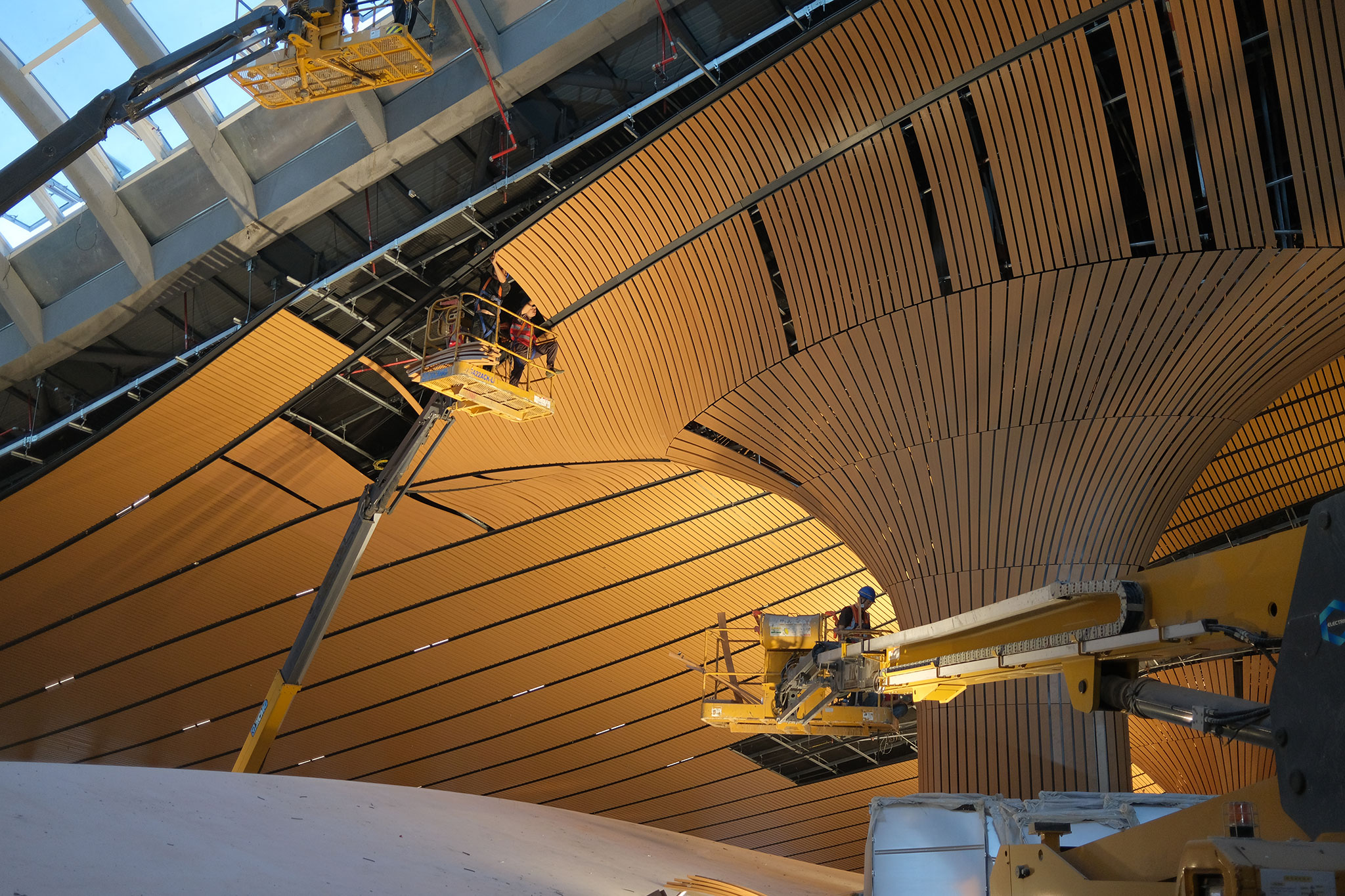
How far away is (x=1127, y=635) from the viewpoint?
6281 millimetres

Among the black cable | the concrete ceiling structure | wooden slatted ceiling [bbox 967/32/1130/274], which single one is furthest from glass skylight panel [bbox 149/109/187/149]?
the black cable

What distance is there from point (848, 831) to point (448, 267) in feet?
80.6

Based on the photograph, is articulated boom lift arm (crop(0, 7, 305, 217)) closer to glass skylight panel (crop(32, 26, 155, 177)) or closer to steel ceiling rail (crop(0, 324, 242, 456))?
glass skylight panel (crop(32, 26, 155, 177))

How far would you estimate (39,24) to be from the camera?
1658 cm

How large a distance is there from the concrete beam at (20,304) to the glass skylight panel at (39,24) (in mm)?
4283

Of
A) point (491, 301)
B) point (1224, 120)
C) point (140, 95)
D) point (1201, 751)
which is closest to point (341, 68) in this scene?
point (140, 95)

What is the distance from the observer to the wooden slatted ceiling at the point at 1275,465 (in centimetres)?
2197

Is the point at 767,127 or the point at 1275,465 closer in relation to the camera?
the point at 767,127

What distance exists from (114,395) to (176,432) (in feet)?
4.81

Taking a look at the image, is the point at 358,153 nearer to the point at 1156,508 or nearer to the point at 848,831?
the point at 1156,508

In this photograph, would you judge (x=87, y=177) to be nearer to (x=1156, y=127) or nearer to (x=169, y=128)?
(x=169, y=128)

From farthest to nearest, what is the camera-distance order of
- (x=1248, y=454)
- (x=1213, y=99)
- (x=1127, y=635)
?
(x=1248, y=454) < (x=1213, y=99) < (x=1127, y=635)

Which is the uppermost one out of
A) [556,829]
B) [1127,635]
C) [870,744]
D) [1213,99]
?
[1213,99]

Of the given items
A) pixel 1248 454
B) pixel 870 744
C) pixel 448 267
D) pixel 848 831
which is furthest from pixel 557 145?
pixel 848 831
